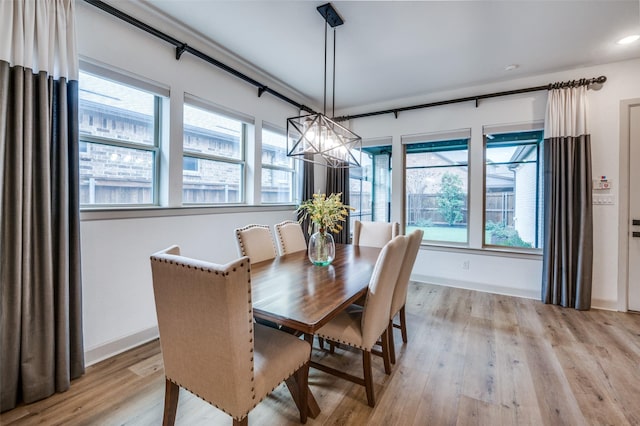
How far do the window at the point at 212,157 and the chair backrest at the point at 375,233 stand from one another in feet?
4.95

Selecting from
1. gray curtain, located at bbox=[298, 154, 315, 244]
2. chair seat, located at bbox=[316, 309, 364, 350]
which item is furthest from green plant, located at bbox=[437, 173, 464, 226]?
chair seat, located at bbox=[316, 309, 364, 350]

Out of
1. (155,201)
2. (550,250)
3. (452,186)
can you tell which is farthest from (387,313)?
(452,186)

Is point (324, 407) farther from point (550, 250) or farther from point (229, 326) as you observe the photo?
point (550, 250)

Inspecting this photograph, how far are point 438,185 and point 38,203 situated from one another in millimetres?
4406

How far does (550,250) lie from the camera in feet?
11.0

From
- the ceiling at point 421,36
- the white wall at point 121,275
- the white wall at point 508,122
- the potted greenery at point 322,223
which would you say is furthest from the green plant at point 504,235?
the white wall at point 121,275

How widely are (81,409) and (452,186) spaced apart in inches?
178

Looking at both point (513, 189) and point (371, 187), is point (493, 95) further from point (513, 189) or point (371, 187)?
point (371, 187)

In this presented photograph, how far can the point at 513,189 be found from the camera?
12.6 feet

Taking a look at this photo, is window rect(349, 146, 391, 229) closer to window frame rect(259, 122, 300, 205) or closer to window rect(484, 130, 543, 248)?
window frame rect(259, 122, 300, 205)

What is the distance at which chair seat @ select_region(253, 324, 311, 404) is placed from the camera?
1.26 meters

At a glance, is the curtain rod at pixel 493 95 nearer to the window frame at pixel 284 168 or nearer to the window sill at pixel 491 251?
the window frame at pixel 284 168

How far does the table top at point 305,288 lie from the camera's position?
4.42 ft

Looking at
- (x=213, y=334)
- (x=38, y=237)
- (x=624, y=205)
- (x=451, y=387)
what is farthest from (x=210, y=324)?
(x=624, y=205)
